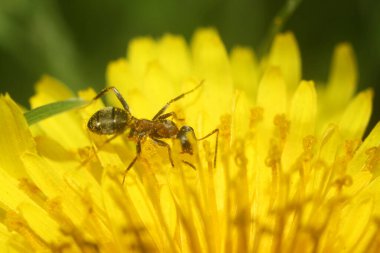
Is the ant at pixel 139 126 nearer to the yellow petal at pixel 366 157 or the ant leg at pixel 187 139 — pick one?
the ant leg at pixel 187 139

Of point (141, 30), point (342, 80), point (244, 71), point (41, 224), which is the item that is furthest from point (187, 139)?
point (141, 30)

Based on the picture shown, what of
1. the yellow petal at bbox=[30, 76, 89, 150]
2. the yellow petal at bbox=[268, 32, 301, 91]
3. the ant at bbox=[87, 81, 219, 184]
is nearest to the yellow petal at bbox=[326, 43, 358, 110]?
the yellow petal at bbox=[268, 32, 301, 91]

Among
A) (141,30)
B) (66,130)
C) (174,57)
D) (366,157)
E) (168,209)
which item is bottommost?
(168,209)

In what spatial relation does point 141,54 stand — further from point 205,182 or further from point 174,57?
point 205,182

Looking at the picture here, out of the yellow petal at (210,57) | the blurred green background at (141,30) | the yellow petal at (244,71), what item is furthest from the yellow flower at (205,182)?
the blurred green background at (141,30)

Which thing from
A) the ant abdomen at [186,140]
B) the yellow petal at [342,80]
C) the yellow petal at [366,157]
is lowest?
the yellow petal at [366,157]

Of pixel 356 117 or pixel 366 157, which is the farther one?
pixel 356 117
